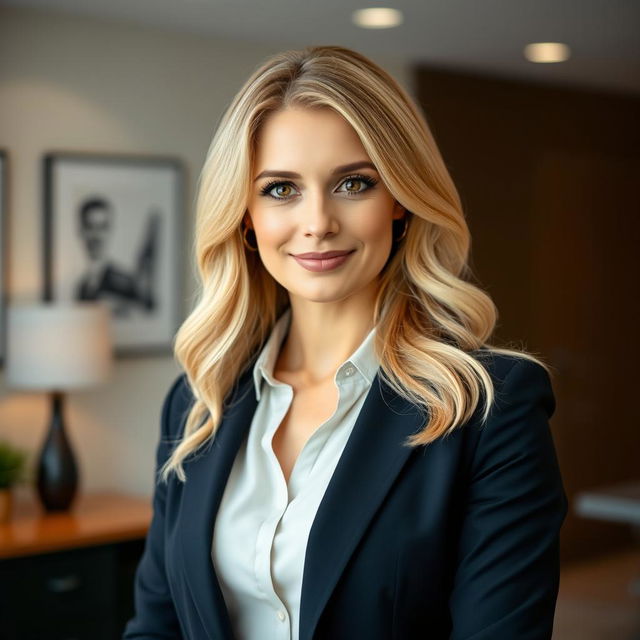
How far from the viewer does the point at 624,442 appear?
22.1 feet

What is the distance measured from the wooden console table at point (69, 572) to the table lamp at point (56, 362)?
14 cm

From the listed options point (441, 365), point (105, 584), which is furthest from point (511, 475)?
point (105, 584)

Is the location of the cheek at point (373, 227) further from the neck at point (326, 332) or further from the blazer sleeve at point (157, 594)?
the blazer sleeve at point (157, 594)

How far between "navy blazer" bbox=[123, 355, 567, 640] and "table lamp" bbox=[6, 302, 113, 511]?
8.26 feet

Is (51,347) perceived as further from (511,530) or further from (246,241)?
(511,530)

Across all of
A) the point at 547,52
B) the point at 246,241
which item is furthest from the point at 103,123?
the point at 246,241

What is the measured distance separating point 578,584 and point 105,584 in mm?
3178

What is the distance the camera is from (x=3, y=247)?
412 centimetres

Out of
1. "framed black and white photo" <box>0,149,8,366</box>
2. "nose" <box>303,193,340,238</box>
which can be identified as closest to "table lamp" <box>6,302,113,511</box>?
"framed black and white photo" <box>0,149,8,366</box>

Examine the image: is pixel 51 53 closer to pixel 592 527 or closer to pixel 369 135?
pixel 369 135

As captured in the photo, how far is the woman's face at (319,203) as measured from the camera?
5.05 feet

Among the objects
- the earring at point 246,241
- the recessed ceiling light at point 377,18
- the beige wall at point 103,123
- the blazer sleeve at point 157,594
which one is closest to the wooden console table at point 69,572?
the beige wall at point 103,123

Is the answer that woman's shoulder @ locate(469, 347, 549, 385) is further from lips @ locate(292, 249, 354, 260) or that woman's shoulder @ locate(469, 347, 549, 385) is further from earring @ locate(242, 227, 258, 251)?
earring @ locate(242, 227, 258, 251)

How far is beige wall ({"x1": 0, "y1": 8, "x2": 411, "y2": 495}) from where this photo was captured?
418cm
